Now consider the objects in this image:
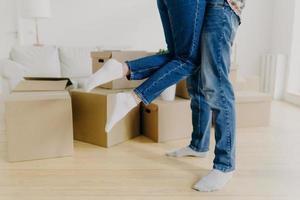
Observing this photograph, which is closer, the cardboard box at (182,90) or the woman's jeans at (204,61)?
the woman's jeans at (204,61)

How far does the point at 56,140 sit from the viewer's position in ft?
5.32

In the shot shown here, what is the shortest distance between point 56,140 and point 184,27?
3.07 feet

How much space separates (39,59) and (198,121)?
5.95ft

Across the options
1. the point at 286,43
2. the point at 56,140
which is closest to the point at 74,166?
the point at 56,140

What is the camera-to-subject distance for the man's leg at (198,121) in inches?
61.4

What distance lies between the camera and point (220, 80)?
1.25m

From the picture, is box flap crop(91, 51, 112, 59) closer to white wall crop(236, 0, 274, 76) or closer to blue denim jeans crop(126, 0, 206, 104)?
blue denim jeans crop(126, 0, 206, 104)

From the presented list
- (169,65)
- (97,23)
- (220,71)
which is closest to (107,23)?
(97,23)

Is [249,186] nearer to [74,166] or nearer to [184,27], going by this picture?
[184,27]

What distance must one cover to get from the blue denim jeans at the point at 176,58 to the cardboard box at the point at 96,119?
0.50 m

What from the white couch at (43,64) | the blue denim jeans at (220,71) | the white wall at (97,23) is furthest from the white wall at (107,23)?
the blue denim jeans at (220,71)

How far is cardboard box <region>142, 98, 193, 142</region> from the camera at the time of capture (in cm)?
189

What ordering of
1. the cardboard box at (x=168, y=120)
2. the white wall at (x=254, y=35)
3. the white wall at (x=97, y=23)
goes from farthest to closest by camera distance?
the white wall at (x=254, y=35) < the white wall at (x=97, y=23) < the cardboard box at (x=168, y=120)

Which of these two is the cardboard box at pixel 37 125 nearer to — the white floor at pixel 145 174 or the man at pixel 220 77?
the white floor at pixel 145 174
